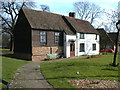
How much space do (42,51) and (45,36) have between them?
2558mm

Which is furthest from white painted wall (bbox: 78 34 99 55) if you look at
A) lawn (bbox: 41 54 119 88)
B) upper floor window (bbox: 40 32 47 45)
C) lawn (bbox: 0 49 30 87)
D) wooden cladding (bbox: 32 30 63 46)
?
lawn (bbox: 41 54 119 88)

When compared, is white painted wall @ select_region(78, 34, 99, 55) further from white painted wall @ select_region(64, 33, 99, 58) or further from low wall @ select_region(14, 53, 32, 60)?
low wall @ select_region(14, 53, 32, 60)

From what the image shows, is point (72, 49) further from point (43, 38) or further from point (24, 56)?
point (24, 56)

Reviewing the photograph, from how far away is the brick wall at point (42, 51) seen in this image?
21.9 metres

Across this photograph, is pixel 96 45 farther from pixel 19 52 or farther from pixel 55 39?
pixel 19 52

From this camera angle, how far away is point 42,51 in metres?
22.9

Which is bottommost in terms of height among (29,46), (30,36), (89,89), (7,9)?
(89,89)

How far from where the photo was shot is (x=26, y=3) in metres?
35.9

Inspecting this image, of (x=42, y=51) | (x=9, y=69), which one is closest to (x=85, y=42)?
(x=42, y=51)

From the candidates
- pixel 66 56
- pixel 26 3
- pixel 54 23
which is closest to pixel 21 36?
A: pixel 54 23

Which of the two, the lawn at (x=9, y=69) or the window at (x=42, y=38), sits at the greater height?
the window at (x=42, y=38)

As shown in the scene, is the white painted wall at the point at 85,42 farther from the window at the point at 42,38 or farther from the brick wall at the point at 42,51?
the window at the point at 42,38

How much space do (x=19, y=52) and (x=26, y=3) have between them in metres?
16.0

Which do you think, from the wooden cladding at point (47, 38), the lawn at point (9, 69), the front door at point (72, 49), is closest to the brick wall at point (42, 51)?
the wooden cladding at point (47, 38)
